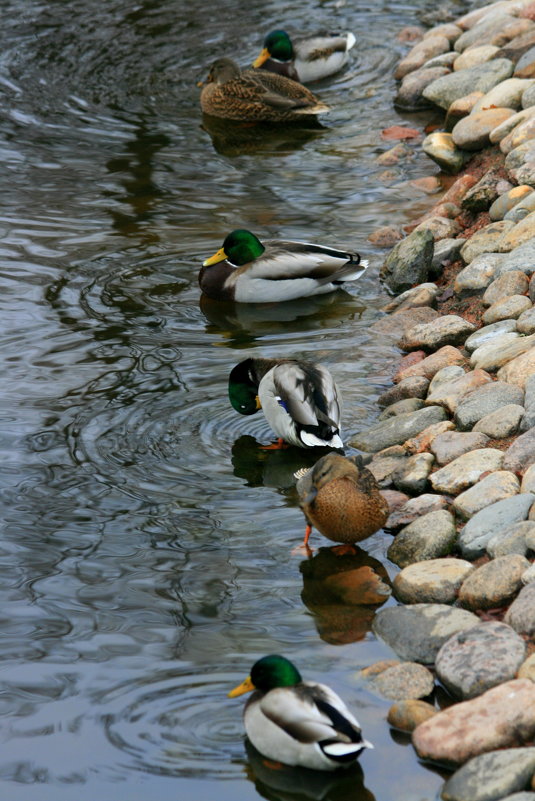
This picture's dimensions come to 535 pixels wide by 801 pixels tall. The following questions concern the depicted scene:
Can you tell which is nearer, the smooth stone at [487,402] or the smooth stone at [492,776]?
the smooth stone at [492,776]

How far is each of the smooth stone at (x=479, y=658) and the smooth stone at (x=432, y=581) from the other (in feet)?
1.28

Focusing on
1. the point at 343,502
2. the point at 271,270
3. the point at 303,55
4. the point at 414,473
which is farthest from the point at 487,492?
the point at 303,55

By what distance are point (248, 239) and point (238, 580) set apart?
3.40 meters

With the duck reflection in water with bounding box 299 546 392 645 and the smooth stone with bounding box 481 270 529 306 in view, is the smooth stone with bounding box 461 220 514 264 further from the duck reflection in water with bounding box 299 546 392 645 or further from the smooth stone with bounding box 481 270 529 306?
the duck reflection in water with bounding box 299 546 392 645

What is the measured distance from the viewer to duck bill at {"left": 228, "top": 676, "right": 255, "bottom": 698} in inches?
163

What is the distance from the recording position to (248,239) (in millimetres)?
7898

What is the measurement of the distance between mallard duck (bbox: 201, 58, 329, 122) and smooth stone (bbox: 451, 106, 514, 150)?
1.89 metres

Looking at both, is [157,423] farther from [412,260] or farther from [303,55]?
[303,55]

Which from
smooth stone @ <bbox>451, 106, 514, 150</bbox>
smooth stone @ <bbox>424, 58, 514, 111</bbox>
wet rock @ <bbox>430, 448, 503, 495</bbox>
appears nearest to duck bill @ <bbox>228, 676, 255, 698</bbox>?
wet rock @ <bbox>430, 448, 503, 495</bbox>

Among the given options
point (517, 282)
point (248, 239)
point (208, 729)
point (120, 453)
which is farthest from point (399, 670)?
point (248, 239)

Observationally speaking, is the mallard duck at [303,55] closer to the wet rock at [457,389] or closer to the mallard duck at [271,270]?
the mallard duck at [271,270]

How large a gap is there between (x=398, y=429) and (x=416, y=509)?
69 cm

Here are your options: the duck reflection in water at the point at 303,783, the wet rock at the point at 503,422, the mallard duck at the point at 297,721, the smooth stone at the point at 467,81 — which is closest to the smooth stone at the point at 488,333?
the wet rock at the point at 503,422

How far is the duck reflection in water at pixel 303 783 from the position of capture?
3.90 metres
